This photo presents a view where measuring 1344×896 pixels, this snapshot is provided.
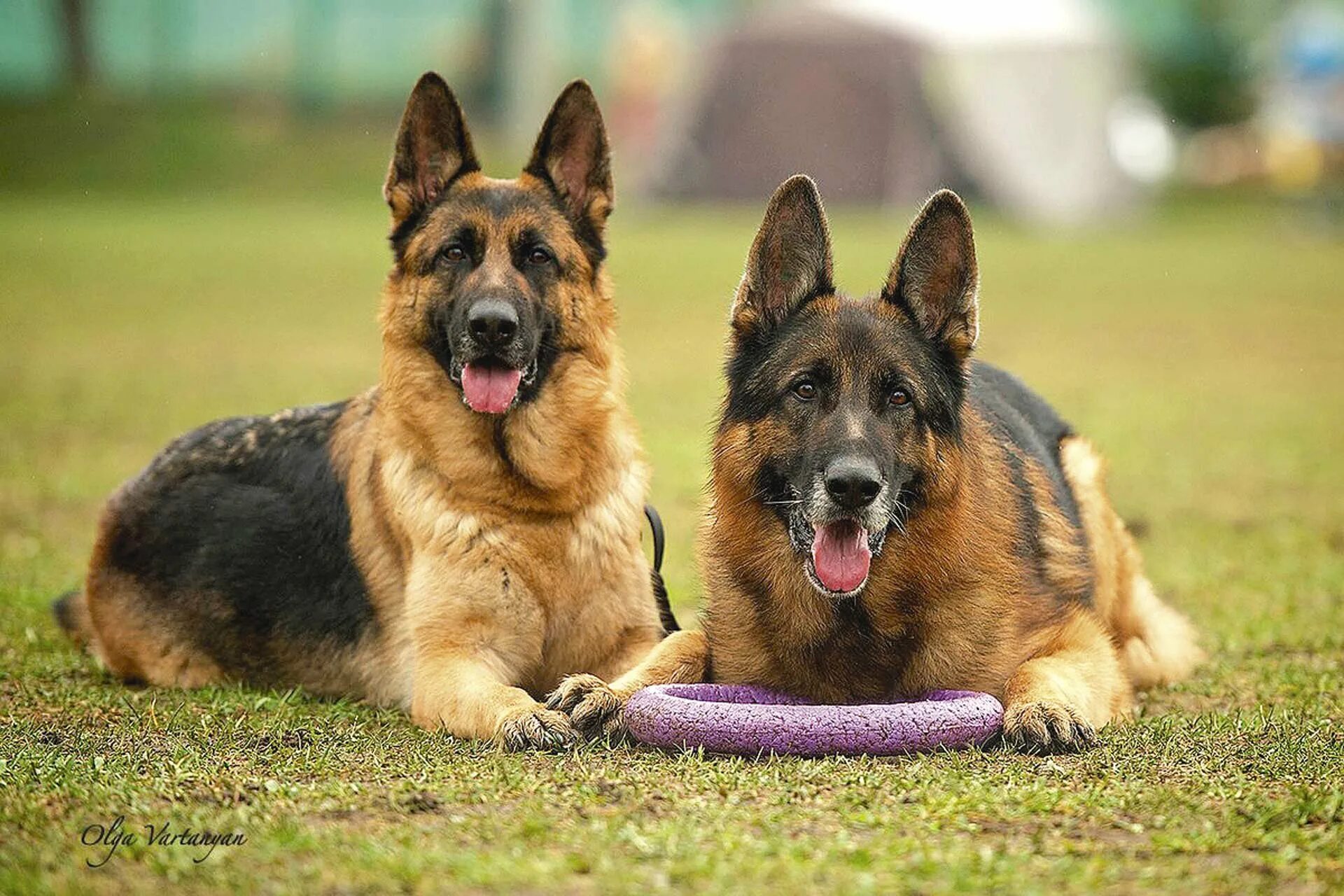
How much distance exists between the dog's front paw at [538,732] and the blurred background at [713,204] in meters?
2.98

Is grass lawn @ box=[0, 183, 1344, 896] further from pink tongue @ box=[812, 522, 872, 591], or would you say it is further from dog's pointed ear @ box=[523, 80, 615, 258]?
dog's pointed ear @ box=[523, 80, 615, 258]

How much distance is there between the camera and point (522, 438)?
636cm

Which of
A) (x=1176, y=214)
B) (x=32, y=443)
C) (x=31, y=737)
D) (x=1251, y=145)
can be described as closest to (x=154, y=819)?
(x=31, y=737)

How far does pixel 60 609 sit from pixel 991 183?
3054cm

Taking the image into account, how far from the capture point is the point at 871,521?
5227 millimetres

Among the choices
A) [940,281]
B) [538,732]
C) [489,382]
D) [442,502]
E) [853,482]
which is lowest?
[538,732]

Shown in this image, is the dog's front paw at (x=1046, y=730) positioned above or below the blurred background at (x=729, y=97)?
below

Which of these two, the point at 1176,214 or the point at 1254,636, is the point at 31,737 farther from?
the point at 1176,214

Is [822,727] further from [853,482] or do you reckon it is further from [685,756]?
[853,482]

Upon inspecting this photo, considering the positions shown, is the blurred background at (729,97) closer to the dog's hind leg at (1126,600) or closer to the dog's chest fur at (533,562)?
the dog's hind leg at (1126,600)

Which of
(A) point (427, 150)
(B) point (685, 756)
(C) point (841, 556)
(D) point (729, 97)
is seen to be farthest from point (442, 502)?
(D) point (729, 97)

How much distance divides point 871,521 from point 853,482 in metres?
0.22

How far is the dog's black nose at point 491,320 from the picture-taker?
20.0 ft
